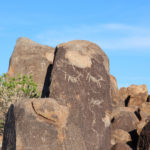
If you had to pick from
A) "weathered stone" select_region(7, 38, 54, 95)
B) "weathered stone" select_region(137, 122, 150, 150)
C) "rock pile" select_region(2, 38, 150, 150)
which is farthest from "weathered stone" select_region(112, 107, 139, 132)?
"weathered stone" select_region(7, 38, 54, 95)

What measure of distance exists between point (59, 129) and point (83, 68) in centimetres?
269

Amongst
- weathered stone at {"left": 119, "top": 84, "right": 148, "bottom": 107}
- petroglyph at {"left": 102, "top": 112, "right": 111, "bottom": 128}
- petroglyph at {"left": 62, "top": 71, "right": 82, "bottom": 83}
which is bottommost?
petroglyph at {"left": 102, "top": 112, "right": 111, "bottom": 128}

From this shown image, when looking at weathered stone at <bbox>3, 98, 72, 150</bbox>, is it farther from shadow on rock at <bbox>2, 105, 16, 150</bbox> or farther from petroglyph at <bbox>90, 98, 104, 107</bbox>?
petroglyph at <bbox>90, 98, 104, 107</bbox>

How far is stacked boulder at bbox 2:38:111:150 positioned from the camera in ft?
35.1

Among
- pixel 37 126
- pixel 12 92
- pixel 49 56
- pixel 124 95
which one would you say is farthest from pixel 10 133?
pixel 124 95

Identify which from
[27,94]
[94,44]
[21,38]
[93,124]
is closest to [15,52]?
[21,38]

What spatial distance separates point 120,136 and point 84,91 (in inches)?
148

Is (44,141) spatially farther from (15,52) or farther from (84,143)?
(15,52)

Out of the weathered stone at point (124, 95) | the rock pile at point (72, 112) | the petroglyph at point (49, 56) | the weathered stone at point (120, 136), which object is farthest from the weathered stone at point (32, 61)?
the weathered stone at point (124, 95)

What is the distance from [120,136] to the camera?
49.4 ft

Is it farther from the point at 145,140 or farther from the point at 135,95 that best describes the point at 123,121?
the point at 135,95

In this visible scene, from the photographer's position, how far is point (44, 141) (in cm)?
1060

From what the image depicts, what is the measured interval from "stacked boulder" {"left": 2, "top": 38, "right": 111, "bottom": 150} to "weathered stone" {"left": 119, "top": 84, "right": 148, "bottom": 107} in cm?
1714

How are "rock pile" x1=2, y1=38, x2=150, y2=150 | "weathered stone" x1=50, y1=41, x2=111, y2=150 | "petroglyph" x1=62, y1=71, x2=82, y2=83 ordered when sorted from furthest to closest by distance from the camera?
"petroglyph" x1=62, y1=71, x2=82, y2=83 → "weathered stone" x1=50, y1=41, x2=111, y2=150 → "rock pile" x1=2, y1=38, x2=150, y2=150
